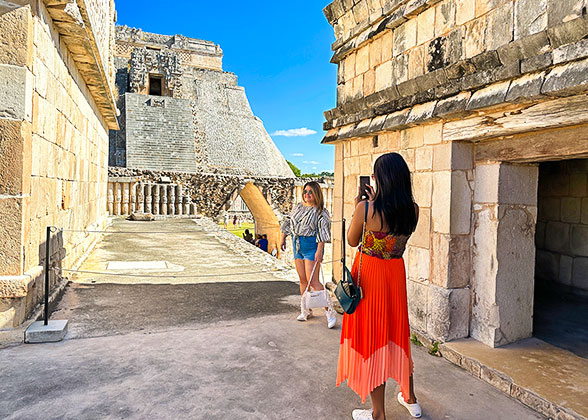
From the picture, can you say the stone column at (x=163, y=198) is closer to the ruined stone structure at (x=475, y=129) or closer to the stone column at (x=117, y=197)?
the stone column at (x=117, y=197)

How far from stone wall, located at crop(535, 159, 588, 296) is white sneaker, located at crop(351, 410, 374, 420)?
4.19m

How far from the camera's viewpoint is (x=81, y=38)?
17.2 feet

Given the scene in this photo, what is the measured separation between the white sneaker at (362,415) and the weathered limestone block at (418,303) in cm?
149

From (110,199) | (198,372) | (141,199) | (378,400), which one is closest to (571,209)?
(378,400)

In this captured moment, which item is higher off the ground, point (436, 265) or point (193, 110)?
point (193, 110)

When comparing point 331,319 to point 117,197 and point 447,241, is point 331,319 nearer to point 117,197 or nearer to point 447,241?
point 447,241

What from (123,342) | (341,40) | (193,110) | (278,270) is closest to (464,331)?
(123,342)

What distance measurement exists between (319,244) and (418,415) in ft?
6.90

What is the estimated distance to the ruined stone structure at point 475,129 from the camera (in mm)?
2707

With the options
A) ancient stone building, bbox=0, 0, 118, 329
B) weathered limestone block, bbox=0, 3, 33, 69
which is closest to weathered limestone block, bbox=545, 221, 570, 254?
ancient stone building, bbox=0, 0, 118, 329

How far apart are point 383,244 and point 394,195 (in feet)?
1.01

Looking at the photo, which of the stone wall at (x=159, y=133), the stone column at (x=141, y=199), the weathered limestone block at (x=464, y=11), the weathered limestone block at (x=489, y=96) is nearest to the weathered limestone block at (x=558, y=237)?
the weathered limestone block at (x=489, y=96)

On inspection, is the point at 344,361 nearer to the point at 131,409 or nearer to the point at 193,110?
the point at 131,409

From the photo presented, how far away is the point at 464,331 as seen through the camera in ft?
11.7
